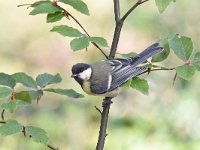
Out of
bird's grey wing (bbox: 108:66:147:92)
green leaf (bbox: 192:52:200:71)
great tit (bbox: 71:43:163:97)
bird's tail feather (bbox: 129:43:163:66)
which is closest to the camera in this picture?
green leaf (bbox: 192:52:200:71)

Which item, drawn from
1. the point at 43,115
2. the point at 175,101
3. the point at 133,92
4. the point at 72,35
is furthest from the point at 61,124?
the point at 72,35

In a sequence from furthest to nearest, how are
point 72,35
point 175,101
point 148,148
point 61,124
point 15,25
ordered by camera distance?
1. point 15,25
2. point 61,124
3. point 175,101
4. point 148,148
5. point 72,35

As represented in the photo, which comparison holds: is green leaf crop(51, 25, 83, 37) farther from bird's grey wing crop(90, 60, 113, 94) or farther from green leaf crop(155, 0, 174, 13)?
bird's grey wing crop(90, 60, 113, 94)

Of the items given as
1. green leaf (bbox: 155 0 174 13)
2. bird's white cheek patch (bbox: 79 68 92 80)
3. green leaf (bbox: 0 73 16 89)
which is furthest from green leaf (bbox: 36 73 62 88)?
bird's white cheek patch (bbox: 79 68 92 80)

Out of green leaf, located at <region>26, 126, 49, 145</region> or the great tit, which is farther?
the great tit

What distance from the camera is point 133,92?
4.62m

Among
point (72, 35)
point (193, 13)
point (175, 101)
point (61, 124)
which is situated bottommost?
point (61, 124)

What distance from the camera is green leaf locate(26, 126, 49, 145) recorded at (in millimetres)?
1560

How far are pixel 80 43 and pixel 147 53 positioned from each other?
53cm

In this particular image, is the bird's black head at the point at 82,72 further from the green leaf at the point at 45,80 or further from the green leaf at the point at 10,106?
the green leaf at the point at 10,106

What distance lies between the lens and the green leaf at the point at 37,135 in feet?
5.12

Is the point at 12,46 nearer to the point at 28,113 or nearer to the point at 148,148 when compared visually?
the point at 28,113

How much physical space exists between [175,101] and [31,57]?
1.82 meters

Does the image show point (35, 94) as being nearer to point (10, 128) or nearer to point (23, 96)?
point (23, 96)
